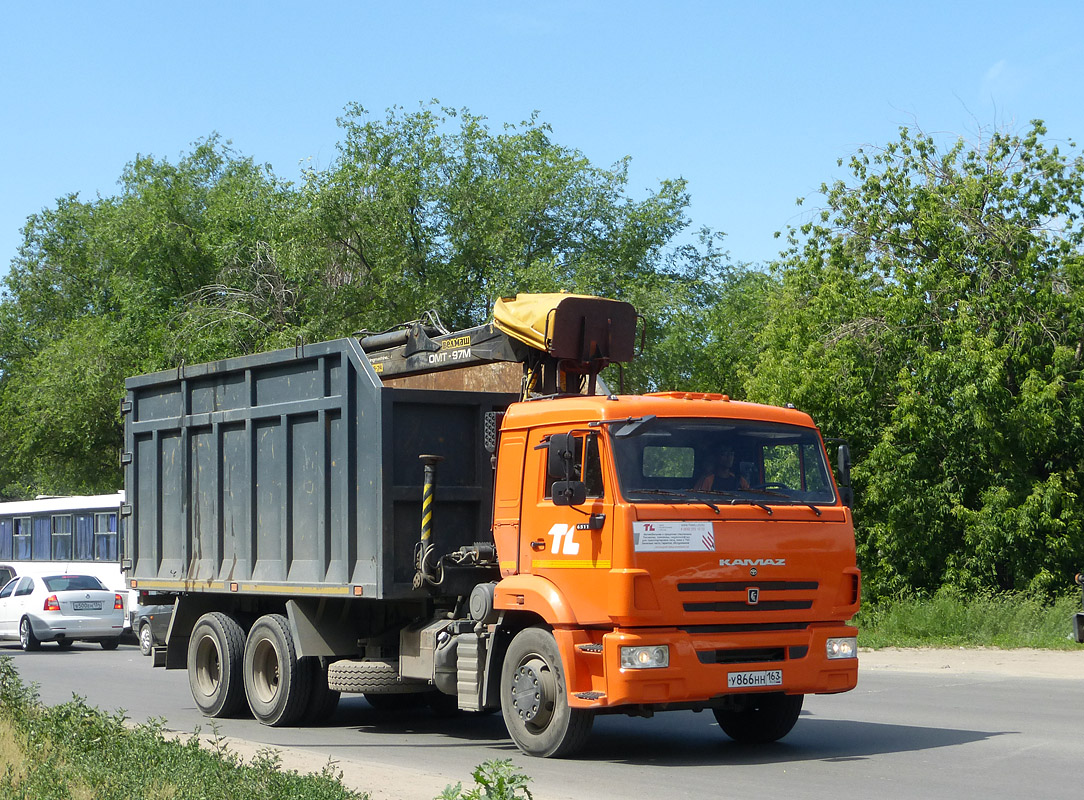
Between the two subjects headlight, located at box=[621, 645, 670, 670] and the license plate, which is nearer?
headlight, located at box=[621, 645, 670, 670]

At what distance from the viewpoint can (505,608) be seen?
10.6 m

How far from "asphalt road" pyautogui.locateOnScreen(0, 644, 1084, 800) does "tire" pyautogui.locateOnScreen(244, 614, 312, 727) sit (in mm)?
168

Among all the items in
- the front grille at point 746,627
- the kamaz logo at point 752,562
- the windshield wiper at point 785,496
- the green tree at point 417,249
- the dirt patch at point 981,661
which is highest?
the green tree at point 417,249

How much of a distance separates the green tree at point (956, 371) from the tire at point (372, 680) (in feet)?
50.3

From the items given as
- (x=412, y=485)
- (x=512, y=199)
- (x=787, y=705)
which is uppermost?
Answer: (x=512, y=199)

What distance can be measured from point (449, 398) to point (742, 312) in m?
33.1

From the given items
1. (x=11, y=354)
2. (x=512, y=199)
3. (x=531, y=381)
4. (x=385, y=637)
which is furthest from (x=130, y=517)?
(x=11, y=354)

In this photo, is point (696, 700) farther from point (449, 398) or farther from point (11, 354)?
point (11, 354)

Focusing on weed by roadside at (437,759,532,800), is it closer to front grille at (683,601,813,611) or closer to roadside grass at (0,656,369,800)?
roadside grass at (0,656,369,800)

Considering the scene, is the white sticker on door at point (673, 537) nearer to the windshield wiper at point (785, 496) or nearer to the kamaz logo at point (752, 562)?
the kamaz logo at point (752, 562)

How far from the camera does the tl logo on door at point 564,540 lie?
10125mm

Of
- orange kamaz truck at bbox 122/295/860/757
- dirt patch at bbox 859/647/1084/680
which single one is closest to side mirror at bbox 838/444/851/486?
orange kamaz truck at bbox 122/295/860/757

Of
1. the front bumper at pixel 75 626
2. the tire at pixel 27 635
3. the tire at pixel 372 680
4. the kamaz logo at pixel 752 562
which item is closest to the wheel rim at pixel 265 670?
the tire at pixel 372 680

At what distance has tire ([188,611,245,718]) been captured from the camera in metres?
13.3
